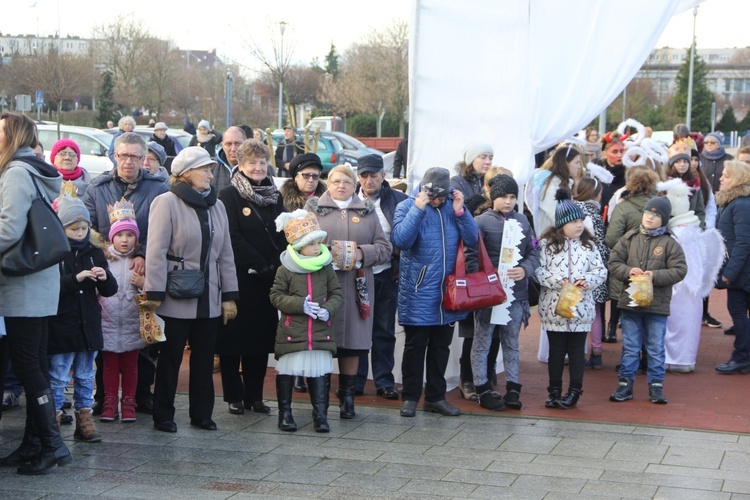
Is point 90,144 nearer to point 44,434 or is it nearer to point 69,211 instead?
point 69,211

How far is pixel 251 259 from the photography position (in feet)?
23.4

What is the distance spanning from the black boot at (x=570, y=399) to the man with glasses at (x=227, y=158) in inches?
135

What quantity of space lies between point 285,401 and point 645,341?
3.13m

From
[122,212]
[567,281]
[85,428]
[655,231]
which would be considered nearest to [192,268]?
[122,212]

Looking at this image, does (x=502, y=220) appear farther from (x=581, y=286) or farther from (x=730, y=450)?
(x=730, y=450)

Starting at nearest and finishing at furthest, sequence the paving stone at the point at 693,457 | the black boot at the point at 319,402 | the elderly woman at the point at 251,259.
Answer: the paving stone at the point at 693,457
the black boot at the point at 319,402
the elderly woman at the point at 251,259

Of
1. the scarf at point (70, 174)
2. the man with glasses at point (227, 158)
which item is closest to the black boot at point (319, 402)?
the man with glasses at point (227, 158)

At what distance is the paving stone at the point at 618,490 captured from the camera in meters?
5.34

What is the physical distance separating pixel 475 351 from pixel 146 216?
270cm

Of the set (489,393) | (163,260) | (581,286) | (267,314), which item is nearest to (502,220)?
(581,286)

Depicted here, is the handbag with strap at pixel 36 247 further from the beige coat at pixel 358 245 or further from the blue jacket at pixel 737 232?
the blue jacket at pixel 737 232

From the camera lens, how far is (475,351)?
7.60 m

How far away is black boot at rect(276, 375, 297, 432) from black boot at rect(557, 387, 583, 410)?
209cm

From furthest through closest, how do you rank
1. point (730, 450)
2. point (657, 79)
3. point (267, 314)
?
point (657, 79)
point (267, 314)
point (730, 450)
